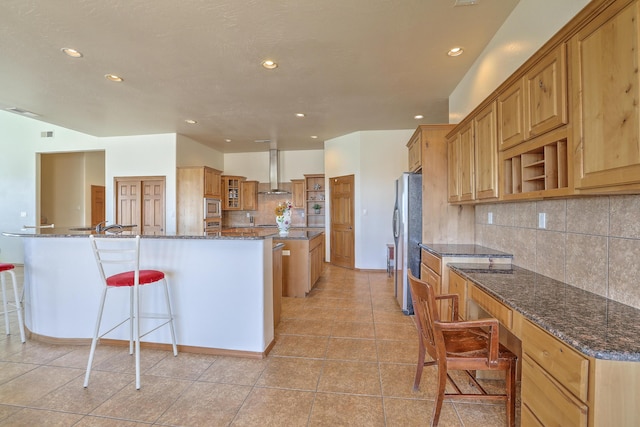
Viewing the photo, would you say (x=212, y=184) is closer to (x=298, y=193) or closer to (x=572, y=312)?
(x=298, y=193)

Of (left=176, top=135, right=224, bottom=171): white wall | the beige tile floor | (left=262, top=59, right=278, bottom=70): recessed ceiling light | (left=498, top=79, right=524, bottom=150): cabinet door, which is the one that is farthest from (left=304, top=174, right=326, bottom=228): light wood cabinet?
(left=498, top=79, right=524, bottom=150): cabinet door

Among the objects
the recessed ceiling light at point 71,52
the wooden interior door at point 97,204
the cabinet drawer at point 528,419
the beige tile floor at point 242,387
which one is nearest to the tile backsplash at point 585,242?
the cabinet drawer at point 528,419

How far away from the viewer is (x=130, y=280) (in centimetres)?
221

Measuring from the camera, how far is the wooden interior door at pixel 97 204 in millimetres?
7871

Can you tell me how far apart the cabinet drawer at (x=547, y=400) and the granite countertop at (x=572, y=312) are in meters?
0.20

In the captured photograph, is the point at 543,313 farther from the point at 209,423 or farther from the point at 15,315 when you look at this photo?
the point at 15,315

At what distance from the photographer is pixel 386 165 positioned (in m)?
6.02

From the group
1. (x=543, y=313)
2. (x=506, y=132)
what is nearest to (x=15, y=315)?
Result: (x=543, y=313)

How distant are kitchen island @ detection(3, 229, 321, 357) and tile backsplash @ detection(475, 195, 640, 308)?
2.15m

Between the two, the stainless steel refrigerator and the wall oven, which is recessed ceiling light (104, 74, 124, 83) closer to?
the wall oven

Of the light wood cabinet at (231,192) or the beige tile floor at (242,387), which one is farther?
the light wood cabinet at (231,192)

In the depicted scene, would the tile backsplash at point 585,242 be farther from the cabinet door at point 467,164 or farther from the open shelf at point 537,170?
the cabinet door at point 467,164

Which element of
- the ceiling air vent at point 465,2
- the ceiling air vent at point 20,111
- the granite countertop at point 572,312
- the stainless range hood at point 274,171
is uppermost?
the ceiling air vent at point 20,111

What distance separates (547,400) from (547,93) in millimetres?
1525
